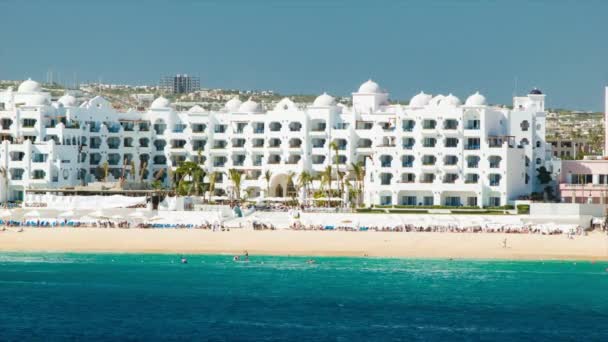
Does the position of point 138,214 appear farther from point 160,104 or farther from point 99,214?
point 160,104

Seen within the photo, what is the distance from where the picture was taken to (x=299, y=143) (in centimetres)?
12644

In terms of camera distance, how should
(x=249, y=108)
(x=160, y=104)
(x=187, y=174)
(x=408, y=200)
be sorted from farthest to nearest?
(x=160, y=104) → (x=249, y=108) → (x=187, y=174) → (x=408, y=200)

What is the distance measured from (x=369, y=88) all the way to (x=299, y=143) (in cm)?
992

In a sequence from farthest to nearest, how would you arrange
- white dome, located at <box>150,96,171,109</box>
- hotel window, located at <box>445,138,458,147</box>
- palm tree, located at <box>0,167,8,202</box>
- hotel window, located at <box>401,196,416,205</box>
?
1. white dome, located at <box>150,96,171,109</box>
2. palm tree, located at <box>0,167,8,202</box>
3. hotel window, located at <box>445,138,458,147</box>
4. hotel window, located at <box>401,196,416,205</box>

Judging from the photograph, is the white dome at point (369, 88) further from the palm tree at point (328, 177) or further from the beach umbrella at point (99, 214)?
the beach umbrella at point (99, 214)

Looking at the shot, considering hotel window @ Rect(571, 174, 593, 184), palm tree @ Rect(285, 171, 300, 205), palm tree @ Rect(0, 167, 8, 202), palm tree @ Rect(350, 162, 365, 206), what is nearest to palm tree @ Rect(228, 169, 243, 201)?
palm tree @ Rect(285, 171, 300, 205)

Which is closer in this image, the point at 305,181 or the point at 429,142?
the point at 305,181

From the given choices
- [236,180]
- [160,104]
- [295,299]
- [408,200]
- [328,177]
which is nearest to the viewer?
[295,299]

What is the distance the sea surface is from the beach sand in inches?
98.0

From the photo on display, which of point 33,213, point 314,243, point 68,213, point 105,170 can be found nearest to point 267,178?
point 105,170

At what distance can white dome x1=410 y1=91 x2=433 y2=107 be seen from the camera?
130 metres

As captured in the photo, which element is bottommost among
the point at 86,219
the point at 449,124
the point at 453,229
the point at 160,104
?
the point at 453,229

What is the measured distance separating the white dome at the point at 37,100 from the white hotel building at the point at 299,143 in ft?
0.42

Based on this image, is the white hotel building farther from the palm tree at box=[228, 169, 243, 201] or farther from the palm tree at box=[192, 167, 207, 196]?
the palm tree at box=[192, 167, 207, 196]
